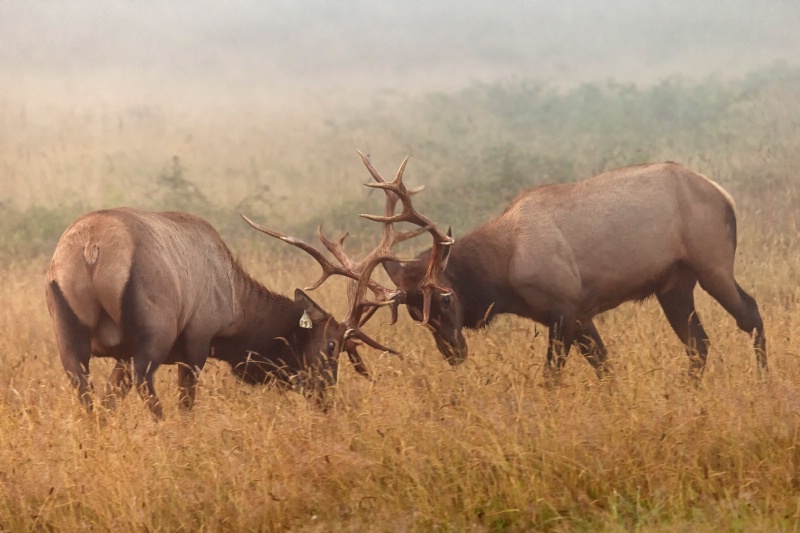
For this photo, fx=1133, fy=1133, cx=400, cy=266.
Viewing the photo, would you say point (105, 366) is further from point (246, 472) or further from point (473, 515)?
point (473, 515)

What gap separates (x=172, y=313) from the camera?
7949 millimetres

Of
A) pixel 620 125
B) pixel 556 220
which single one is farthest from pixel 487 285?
pixel 620 125

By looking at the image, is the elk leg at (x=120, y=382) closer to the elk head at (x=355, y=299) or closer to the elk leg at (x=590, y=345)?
the elk head at (x=355, y=299)

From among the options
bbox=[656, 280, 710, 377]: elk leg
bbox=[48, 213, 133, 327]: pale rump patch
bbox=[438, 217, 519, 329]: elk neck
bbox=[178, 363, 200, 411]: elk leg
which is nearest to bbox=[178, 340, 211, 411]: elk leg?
bbox=[178, 363, 200, 411]: elk leg

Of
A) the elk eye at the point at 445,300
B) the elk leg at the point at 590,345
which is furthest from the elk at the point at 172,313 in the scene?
the elk leg at the point at 590,345

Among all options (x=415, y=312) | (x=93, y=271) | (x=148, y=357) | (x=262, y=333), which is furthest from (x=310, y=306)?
(x=93, y=271)

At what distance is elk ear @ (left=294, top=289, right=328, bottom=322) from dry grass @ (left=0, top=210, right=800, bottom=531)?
5.86 ft

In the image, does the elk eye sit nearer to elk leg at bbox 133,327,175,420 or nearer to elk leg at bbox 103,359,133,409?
elk leg at bbox 133,327,175,420

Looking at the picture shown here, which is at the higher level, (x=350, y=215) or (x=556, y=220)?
(x=556, y=220)

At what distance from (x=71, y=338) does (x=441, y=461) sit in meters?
2.93

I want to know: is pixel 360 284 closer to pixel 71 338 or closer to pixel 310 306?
pixel 310 306

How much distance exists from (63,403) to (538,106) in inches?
791

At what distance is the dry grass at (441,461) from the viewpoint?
5.59 m

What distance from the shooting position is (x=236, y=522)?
5.63 meters
